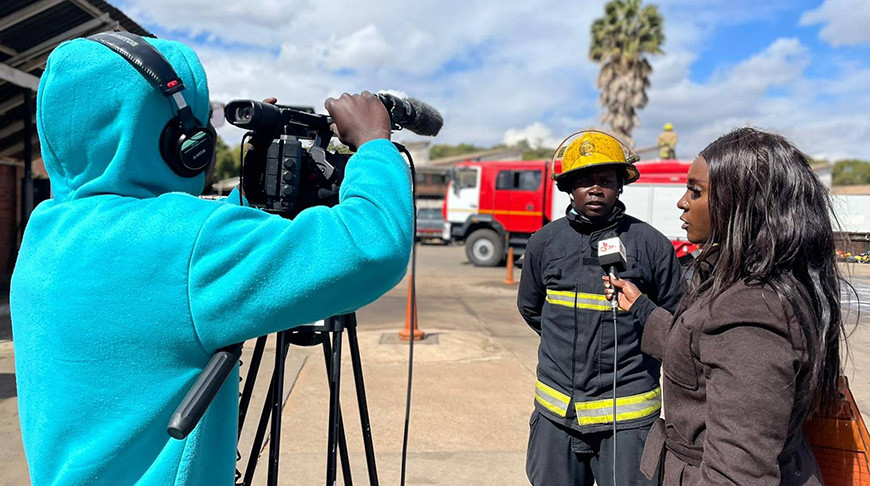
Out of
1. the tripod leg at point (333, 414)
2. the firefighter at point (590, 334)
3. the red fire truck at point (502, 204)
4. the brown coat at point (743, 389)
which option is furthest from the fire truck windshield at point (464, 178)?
the brown coat at point (743, 389)

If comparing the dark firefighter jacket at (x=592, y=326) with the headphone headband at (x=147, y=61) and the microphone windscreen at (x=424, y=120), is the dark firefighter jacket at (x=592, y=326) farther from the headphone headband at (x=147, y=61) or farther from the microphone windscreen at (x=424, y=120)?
the headphone headband at (x=147, y=61)

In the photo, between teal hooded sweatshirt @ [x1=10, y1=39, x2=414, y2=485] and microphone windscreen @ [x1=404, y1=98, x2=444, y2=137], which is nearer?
teal hooded sweatshirt @ [x1=10, y1=39, x2=414, y2=485]

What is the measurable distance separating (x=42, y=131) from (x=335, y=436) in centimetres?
113

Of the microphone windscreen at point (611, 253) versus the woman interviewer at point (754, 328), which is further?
the microphone windscreen at point (611, 253)

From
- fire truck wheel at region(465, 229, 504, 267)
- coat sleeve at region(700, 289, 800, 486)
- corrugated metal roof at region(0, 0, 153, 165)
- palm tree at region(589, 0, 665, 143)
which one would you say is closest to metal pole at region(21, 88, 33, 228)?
corrugated metal roof at region(0, 0, 153, 165)

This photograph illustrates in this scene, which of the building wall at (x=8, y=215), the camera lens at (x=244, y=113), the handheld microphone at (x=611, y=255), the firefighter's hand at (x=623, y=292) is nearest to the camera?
the camera lens at (x=244, y=113)

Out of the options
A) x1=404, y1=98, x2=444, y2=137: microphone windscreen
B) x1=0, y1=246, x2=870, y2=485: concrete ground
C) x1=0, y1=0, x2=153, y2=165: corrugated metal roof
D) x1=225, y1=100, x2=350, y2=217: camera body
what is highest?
x1=0, y1=0, x2=153, y2=165: corrugated metal roof

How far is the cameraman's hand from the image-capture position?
1.19m

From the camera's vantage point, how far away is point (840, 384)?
162 cm

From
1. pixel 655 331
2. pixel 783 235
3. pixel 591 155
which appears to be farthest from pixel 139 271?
pixel 591 155

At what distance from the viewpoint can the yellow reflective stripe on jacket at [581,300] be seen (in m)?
2.46

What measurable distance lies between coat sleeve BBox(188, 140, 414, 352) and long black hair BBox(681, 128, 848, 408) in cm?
91

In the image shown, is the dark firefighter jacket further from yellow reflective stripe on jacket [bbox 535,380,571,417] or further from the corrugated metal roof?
the corrugated metal roof

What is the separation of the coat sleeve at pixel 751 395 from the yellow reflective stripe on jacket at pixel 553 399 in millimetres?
1017
